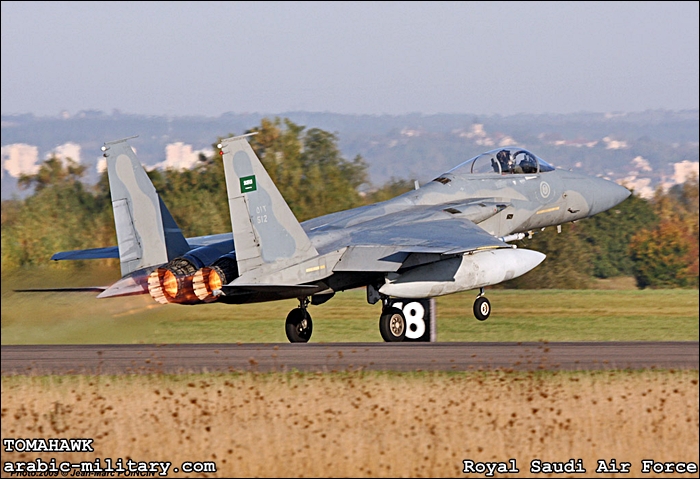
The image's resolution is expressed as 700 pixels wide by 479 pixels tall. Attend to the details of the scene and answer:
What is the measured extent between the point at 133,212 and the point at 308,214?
63.5 feet

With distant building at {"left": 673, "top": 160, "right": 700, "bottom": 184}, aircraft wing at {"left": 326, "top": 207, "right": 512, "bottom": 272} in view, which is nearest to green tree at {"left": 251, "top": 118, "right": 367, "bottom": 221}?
aircraft wing at {"left": 326, "top": 207, "right": 512, "bottom": 272}

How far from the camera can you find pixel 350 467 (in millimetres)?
9062

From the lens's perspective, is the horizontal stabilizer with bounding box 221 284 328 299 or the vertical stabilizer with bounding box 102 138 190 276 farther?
the vertical stabilizer with bounding box 102 138 190 276

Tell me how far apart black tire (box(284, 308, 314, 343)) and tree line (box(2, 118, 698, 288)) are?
40.6ft

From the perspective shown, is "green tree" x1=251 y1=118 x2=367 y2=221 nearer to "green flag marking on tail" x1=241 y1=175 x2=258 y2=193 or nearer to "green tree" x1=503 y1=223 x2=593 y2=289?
"green tree" x1=503 y1=223 x2=593 y2=289

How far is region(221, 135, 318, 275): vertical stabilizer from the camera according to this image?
1456 centimetres

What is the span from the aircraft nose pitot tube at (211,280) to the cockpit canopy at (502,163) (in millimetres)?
5289

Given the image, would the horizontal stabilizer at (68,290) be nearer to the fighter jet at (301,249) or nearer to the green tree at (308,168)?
the fighter jet at (301,249)

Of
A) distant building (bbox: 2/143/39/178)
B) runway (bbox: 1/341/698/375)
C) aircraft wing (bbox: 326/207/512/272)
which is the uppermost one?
distant building (bbox: 2/143/39/178)

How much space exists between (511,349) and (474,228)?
7.40 ft

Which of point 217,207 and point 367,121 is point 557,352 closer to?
point 217,207

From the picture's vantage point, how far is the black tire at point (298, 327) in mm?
17484

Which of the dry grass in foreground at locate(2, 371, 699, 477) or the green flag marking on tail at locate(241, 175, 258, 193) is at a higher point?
the green flag marking on tail at locate(241, 175, 258, 193)

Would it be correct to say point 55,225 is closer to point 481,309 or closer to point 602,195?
point 602,195
